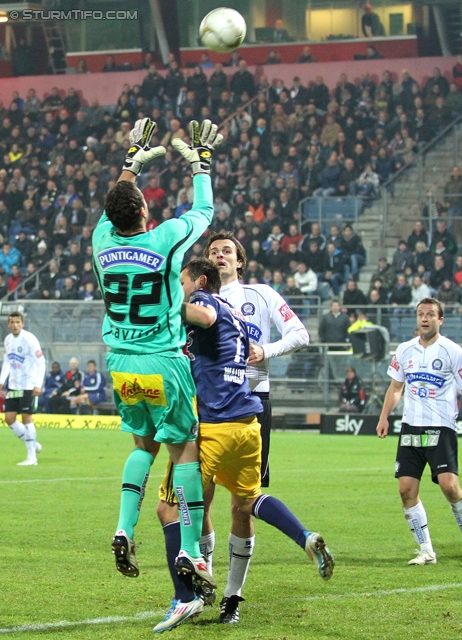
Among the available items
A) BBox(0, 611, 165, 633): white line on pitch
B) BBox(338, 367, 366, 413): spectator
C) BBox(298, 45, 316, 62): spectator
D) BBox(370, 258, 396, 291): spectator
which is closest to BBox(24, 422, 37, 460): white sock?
BBox(338, 367, 366, 413): spectator

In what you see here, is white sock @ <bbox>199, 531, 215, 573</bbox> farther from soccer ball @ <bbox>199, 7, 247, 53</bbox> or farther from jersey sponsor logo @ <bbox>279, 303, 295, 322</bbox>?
soccer ball @ <bbox>199, 7, 247, 53</bbox>

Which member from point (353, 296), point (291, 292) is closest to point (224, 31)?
point (353, 296)

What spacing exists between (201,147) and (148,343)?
1265 millimetres

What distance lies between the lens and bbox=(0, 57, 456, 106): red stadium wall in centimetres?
3322

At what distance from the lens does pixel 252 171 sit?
99.3 ft

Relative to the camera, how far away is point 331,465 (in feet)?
53.5

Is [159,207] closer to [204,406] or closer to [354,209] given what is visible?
[354,209]

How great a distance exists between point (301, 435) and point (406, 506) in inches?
537

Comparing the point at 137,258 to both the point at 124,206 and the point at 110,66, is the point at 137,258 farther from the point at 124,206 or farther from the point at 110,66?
the point at 110,66

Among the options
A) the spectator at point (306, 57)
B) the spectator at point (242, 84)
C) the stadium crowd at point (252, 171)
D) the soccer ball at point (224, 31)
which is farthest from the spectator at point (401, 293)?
the soccer ball at point (224, 31)

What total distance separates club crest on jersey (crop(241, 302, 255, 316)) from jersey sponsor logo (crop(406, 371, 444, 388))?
229 centimetres

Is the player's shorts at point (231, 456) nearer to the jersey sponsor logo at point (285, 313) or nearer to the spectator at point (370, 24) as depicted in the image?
the jersey sponsor logo at point (285, 313)

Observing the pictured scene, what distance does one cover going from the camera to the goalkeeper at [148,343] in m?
5.78

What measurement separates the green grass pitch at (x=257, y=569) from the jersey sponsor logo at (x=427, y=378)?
1.41m
